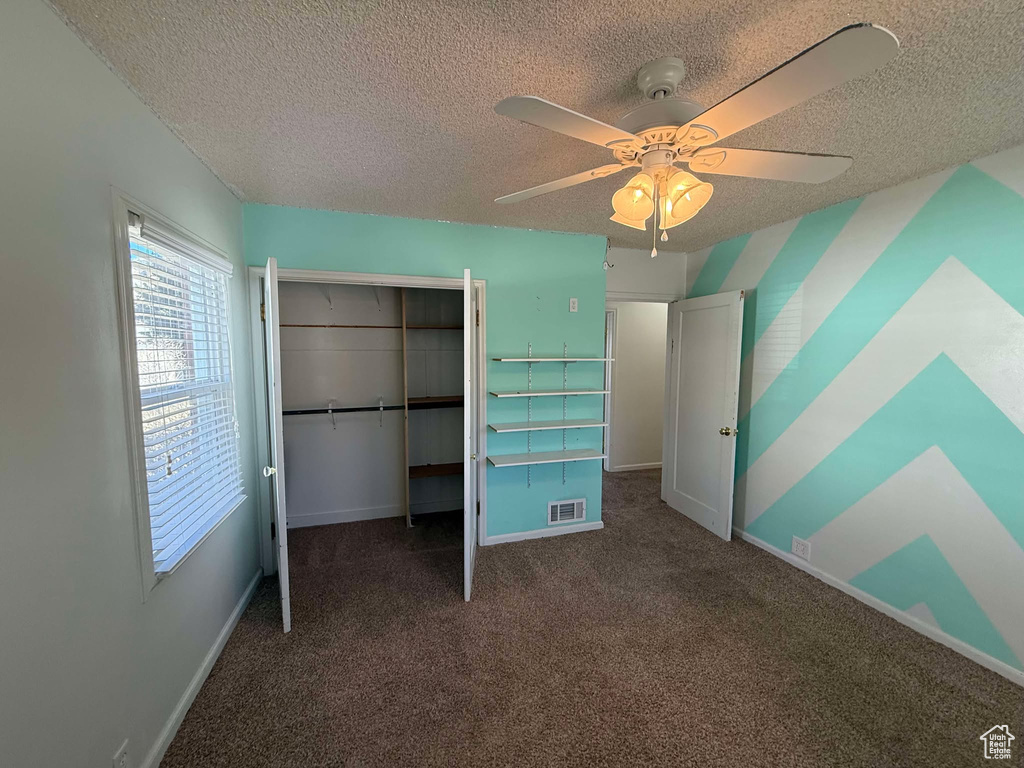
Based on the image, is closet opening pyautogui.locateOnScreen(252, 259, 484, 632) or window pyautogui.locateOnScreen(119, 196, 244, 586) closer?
window pyautogui.locateOnScreen(119, 196, 244, 586)

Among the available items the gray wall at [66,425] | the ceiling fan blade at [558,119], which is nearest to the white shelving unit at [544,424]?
the ceiling fan blade at [558,119]

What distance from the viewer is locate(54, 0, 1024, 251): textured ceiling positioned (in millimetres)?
1067

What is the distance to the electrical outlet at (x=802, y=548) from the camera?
106 inches

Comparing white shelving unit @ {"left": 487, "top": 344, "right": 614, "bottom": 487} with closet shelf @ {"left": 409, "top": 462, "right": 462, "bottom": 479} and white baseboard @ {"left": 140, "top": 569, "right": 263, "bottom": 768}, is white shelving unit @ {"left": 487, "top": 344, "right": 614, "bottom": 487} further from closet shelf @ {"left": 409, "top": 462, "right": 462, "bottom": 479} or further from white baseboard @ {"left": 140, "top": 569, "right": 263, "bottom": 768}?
white baseboard @ {"left": 140, "top": 569, "right": 263, "bottom": 768}

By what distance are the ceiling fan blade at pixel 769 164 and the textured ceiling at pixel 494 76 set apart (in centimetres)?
30

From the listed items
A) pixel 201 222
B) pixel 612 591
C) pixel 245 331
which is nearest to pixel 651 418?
pixel 612 591

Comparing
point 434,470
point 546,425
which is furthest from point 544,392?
point 434,470

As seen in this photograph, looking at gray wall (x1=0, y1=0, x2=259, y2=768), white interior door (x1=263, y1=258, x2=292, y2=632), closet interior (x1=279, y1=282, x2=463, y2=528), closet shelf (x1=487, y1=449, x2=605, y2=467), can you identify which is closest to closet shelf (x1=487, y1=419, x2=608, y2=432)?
closet shelf (x1=487, y1=449, x2=605, y2=467)

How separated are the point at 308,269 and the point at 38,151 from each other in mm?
1609

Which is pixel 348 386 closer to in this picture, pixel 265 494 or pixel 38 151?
pixel 265 494

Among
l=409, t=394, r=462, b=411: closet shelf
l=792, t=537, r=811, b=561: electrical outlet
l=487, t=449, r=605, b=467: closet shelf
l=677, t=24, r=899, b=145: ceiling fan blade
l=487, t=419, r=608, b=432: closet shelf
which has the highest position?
l=677, t=24, r=899, b=145: ceiling fan blade

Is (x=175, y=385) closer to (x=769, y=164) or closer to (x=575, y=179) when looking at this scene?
(x=575, y=179)

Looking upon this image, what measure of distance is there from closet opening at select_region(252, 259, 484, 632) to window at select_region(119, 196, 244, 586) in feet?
3.94

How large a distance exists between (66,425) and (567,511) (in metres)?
2.95
